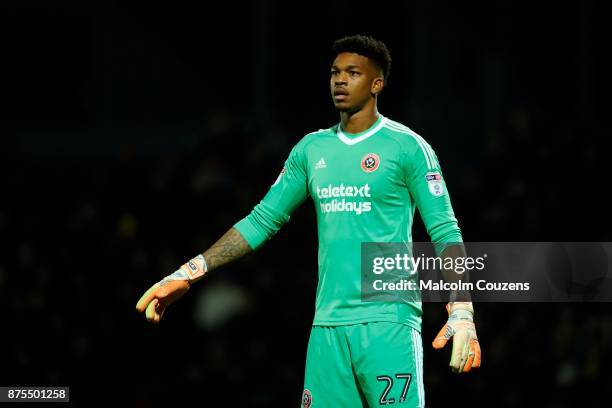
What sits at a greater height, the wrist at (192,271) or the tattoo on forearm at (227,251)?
the tattoo on forearm at (227,251)

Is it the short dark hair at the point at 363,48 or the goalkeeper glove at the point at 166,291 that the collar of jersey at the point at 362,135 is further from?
the goalkeeper glove at the point at 166,291

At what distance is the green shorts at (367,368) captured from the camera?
5215 millimetres

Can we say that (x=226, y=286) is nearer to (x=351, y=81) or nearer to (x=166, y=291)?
(x=166, y=291)

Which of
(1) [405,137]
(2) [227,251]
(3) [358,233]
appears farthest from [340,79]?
(2) [227,251]

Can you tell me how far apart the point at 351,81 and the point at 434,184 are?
2.23 ft

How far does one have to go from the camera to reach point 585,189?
34.1ft

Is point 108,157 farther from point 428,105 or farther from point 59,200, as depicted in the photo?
point 428,105

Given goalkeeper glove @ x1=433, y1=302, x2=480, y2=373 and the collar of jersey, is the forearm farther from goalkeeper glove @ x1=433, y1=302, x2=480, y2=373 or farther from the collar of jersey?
the collar of jersey

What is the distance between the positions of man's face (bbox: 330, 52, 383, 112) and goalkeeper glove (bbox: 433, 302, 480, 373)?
115cm

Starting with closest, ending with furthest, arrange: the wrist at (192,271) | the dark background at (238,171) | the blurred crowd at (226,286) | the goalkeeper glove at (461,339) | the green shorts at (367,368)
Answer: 1. the goalkeeper glove at (461,339)
2. the green shorts at (367,368)
3. the wrist at (192,271)
4. the blurred crowd at (226,286)
5. the dark background at (238,171)

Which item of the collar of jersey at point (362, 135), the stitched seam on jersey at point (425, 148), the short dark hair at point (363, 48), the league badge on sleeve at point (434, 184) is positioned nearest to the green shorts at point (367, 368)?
the league badge on sleeve at point (434, 184)

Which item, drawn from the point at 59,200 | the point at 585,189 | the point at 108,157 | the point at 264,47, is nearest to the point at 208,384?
the point at 59,200

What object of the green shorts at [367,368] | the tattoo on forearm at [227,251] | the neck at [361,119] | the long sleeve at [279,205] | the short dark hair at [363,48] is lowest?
the green shorts at [367,368]

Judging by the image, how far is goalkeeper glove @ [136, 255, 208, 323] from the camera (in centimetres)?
538
